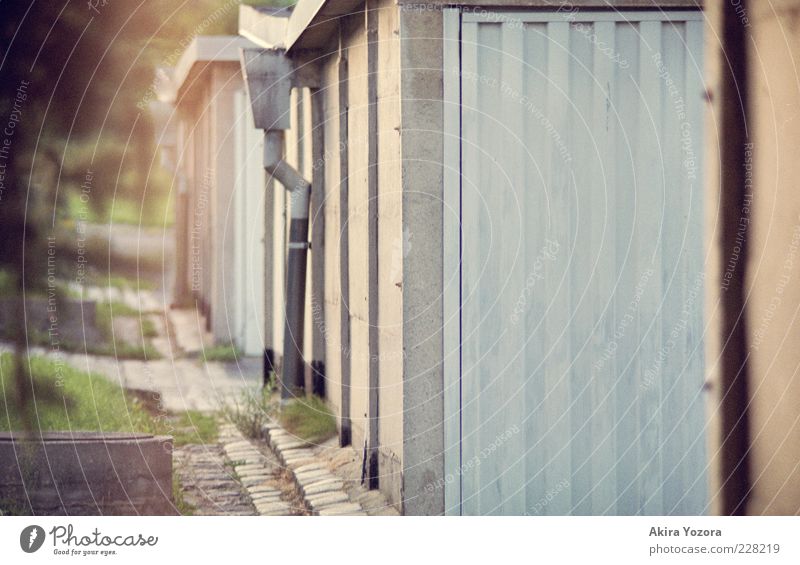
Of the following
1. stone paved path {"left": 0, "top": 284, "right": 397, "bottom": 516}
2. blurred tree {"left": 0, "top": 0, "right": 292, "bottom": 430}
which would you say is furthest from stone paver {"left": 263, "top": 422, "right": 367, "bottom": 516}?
blurred tree {"left": 0, "top": 0, "right": 292, "bottom": 430}

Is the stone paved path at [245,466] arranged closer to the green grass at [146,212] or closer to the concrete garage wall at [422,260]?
the concrete garage wall at [422,260]

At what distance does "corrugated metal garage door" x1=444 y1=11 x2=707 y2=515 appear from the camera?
4988mm

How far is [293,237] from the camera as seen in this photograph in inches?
306

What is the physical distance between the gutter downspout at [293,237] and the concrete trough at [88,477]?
2169mm

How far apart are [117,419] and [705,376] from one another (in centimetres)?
426

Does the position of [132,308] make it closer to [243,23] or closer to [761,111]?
[243,23]

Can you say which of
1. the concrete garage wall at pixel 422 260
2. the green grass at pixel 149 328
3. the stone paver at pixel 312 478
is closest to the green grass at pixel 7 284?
the stone paver at pixel 312 478

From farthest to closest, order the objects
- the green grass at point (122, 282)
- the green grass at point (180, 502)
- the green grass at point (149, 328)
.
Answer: the green grass at point (122, 282)
the green grass at point (149, 328)
the green grass at point (180, 502)

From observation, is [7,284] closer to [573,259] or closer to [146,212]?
[573,259]

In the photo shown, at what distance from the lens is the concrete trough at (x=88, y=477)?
5547mm

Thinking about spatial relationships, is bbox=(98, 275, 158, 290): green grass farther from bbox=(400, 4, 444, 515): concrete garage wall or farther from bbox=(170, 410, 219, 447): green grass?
bbox=(400, 4, 444, 515): concrete garage wall

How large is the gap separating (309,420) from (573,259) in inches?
115

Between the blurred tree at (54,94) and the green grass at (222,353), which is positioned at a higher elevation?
the blurred tree at (54,94)

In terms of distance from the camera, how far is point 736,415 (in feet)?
13.9
